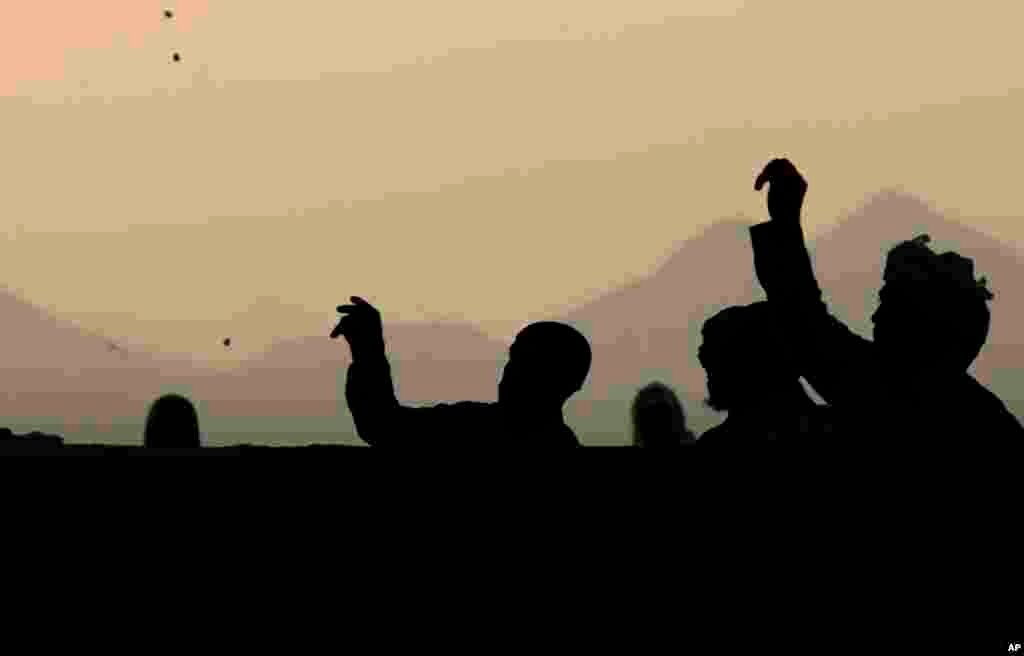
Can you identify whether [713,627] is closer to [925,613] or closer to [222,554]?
[925,613]

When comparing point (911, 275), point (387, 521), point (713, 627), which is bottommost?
point (713, 627)

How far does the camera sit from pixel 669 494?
4969 mm

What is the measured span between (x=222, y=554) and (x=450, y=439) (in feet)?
5.58

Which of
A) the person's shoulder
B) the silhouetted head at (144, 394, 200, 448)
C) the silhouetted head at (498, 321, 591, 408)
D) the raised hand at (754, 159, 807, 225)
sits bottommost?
the person's shoulder

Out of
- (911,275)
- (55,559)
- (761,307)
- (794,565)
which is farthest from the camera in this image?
(761,307)

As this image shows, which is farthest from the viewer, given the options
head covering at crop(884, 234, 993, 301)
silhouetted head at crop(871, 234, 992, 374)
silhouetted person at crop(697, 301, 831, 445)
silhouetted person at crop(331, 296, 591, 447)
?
silhouetted person at crop(331, 296, 591, 447)

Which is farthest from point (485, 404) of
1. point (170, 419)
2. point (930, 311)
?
point (170, 419)

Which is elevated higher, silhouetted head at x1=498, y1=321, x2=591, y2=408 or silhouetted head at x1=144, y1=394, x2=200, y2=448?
silhouetted head at x1=144, y1=394, x2=200, y2=448

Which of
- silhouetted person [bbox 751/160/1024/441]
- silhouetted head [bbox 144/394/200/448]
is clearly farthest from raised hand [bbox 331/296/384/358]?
silhouetted head [bbox 144/394/200/448]

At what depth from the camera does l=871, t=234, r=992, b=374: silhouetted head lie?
19.4 ft

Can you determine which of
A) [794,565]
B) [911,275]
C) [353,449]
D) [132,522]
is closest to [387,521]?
[353,449]

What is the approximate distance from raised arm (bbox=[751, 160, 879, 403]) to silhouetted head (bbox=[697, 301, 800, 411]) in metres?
0.79

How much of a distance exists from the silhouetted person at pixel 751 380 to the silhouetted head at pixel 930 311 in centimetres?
33

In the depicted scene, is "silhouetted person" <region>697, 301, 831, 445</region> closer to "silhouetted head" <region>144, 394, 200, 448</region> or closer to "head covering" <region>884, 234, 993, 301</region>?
"head covering" <region>884, 234, 993, 301</region>
